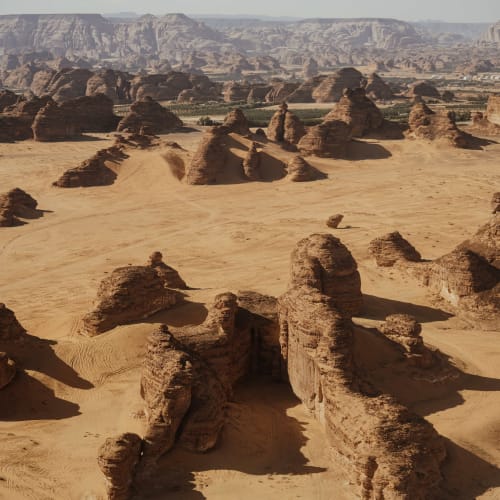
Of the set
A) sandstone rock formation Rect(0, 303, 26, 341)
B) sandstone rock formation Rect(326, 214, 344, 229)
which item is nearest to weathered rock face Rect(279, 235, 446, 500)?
sandstone rock formation Rect(0, 303, 26, 341)

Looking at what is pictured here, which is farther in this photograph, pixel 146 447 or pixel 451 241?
pixel 451 241

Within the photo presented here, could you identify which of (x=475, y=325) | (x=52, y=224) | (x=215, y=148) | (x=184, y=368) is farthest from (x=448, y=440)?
(x=215, y=148)

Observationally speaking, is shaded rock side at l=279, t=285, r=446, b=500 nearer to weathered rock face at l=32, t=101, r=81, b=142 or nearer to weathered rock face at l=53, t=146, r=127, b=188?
weathered rock face at l=53, t=146, r=127, b=188

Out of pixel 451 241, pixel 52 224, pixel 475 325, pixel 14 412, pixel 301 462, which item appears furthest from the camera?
pixel 52 224

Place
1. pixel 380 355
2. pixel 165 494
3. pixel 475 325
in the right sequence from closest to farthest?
pixel 165 494
pixel 380 355
pixel 475 325

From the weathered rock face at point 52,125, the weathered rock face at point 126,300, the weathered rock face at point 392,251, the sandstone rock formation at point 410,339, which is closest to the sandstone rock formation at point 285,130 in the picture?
the weathered rock face at point 52,125

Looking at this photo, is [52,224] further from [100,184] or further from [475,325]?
[475,325]

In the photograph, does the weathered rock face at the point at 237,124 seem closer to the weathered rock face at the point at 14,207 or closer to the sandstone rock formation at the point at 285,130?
the sandstone rock formation at the point at 285,130
